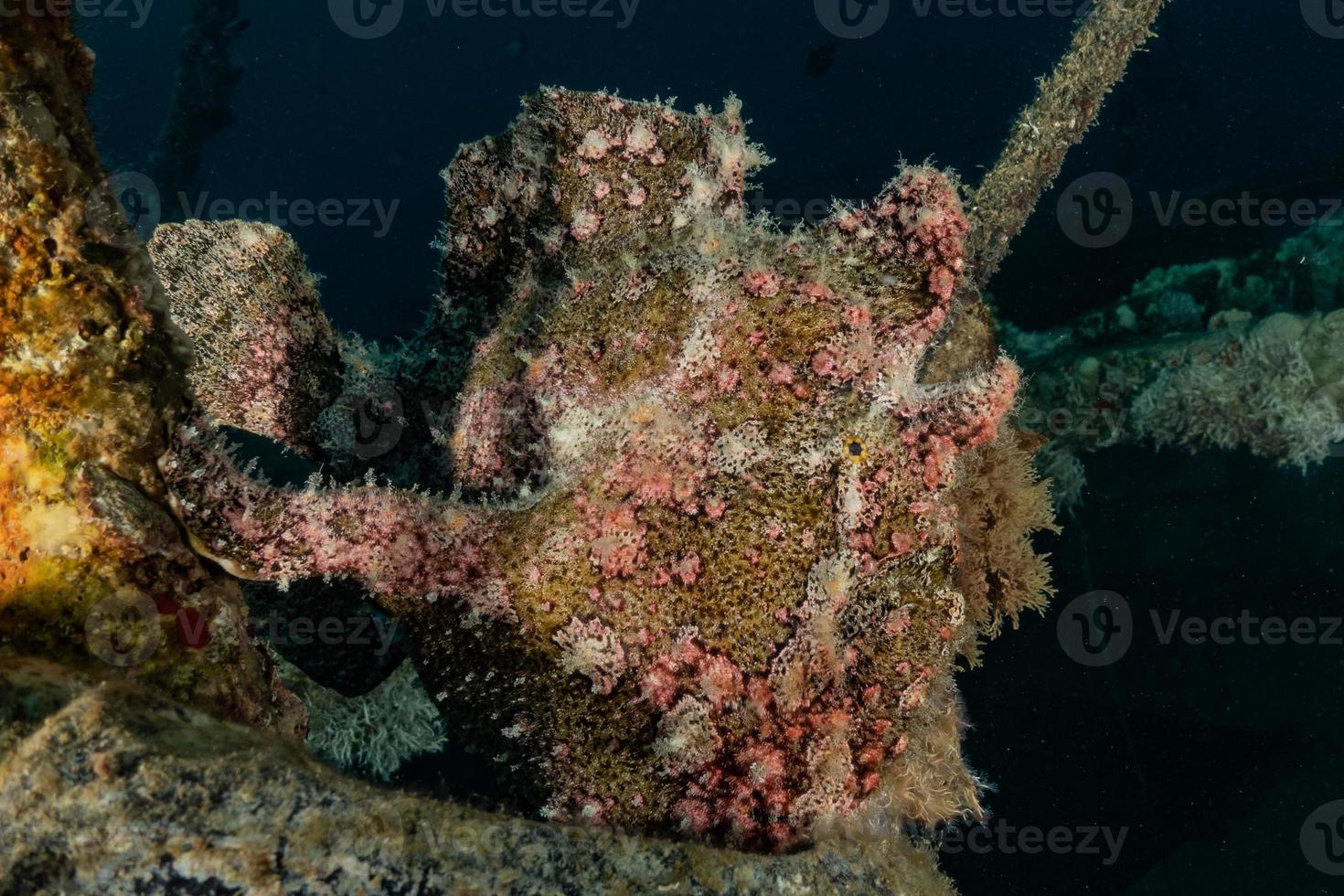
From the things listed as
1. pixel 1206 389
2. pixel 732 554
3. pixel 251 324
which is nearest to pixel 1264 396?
pixel 1206 389

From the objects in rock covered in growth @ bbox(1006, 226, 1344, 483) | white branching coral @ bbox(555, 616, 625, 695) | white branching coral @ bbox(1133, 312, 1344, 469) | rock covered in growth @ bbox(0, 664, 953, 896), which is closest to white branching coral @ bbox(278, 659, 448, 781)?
white branching coral @ bbox(555, 616, 625, 695)

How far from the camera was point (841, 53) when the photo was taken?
25.0 meters

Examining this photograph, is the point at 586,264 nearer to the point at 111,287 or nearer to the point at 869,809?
the point at 111,287

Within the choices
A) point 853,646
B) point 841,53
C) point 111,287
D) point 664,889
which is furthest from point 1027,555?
point 841,53

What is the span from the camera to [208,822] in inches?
60.7

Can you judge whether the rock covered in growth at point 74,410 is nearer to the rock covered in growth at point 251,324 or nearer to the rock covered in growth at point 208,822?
the rock covered in growth at point 208,822

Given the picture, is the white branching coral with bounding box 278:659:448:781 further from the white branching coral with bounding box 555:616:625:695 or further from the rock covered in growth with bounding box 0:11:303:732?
the rock covered in growth with bounding box 0:11:303:732

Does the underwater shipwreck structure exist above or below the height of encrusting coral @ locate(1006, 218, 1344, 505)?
below

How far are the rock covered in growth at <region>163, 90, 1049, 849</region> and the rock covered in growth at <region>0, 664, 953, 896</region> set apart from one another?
2.76ft

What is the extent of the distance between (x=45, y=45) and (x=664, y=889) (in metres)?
2.72

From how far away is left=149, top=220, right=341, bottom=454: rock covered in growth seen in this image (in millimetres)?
3654

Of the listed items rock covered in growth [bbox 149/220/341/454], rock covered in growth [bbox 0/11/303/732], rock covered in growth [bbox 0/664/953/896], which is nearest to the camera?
→ rock covered in growth [bbox 0/664/953/896]

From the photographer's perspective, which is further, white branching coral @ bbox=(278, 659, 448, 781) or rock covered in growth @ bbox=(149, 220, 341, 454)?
white branching coral @ bbox=(278, 659, 448, 781)

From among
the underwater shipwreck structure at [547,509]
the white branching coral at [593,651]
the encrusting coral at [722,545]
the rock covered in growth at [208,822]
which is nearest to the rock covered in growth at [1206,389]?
the underwater shipwreck structure at [547,509]
